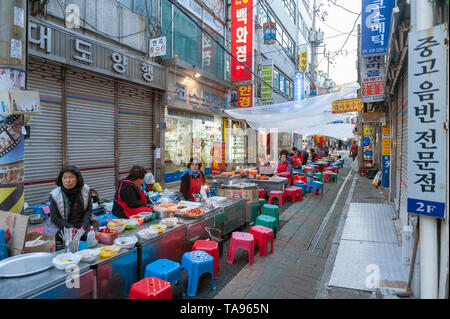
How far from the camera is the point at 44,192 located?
8.08 metres

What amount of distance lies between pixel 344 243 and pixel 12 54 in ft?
22.9

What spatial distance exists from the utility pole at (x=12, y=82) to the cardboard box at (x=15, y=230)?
2.84 ft

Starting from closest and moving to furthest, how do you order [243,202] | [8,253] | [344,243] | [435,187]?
[435,187]
[8,253]
[344,243]
[243,202]

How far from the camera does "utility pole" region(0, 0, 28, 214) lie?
4.14m

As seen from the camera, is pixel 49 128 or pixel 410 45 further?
pixel 49 128

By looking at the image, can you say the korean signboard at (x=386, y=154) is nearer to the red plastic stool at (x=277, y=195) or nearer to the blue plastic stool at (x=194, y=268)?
the red plastic stool at (x=277, y=195)

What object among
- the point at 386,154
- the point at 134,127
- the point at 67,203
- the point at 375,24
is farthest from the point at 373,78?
the point at 67,203

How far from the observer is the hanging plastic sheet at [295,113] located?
31.4 ft

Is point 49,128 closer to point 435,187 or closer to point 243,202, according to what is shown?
point 243,202

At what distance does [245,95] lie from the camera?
16375 millimetres

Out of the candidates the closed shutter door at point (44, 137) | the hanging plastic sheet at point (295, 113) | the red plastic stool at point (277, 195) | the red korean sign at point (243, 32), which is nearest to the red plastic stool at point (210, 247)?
the red plastic stool at point (277, 195)

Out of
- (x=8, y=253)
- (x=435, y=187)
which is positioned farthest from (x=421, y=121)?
(x=8, y=253)

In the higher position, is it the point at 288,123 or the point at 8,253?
the point at 288,123

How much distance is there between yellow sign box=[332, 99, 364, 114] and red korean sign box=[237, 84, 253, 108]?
7537mm
